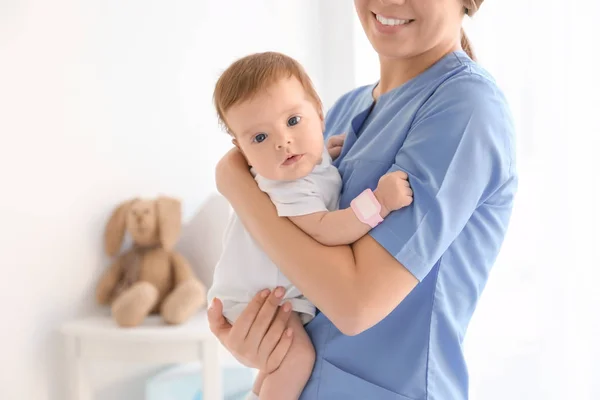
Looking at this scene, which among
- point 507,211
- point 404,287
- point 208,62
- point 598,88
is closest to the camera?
point 404,287

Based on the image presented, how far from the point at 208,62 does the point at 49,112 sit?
641 millimetres

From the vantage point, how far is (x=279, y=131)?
1.03 m

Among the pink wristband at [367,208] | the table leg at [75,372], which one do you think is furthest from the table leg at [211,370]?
the pink wristband at [367,208]

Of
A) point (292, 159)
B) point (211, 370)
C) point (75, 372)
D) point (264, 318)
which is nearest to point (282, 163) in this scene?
point (292, 159)

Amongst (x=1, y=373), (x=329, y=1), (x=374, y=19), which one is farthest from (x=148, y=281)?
(x=374, y=19)

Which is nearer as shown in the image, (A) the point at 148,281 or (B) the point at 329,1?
(A) the point at 148,281

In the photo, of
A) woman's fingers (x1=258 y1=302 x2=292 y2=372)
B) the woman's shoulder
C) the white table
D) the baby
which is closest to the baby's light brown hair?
the baby

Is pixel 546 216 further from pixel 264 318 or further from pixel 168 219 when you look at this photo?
pixel 168 219

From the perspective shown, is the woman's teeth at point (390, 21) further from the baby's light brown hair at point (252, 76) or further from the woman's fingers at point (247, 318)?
the woman's fingers at point (247, 318)

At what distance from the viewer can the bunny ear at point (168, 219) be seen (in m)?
2.30

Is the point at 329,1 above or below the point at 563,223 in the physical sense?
above

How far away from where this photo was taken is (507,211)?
1033mm

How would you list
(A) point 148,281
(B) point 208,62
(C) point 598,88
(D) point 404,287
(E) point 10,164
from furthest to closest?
(B) point 208,62
(A) point 148,281
(E) point 10,164
(C) point 598,88
(D) point 404,287

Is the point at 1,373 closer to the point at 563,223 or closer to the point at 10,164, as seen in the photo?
the point at 10,164
